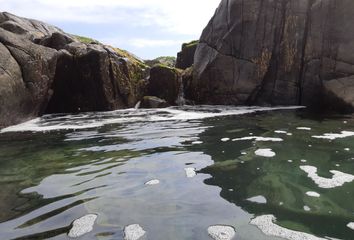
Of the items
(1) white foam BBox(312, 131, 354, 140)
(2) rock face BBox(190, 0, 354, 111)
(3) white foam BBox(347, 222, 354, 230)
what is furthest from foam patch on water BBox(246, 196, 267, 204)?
(2) rock face BBox(190, 0, 354, 111)

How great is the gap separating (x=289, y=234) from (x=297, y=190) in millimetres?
1693

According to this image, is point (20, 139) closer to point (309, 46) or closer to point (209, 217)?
point (209, 217)

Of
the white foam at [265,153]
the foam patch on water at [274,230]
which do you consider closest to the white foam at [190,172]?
the white foam at [265,153]

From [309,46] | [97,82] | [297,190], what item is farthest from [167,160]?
[309,46]

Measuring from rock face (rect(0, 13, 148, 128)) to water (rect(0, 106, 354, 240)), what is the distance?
3186 mm

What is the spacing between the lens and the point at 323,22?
69.8ft

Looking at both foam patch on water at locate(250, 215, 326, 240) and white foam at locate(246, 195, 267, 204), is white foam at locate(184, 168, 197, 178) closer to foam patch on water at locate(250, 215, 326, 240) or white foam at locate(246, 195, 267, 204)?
white foam at locate(246, 195, 267, 204)

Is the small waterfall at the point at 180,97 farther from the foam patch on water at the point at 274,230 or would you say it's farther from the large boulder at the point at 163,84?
the foam patch on water at the point at 274,230

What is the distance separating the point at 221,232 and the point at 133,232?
1134 mm

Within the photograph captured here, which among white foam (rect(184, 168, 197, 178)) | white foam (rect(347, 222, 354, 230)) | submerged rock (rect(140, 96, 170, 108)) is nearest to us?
white foam (rect(347, 222, 354, 230))

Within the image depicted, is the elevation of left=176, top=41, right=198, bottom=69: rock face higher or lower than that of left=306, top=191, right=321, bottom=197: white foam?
higher

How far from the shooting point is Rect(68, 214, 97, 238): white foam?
15.6ft

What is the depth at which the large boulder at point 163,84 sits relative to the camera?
76.7 ft

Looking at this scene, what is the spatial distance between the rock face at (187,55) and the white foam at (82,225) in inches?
1018
